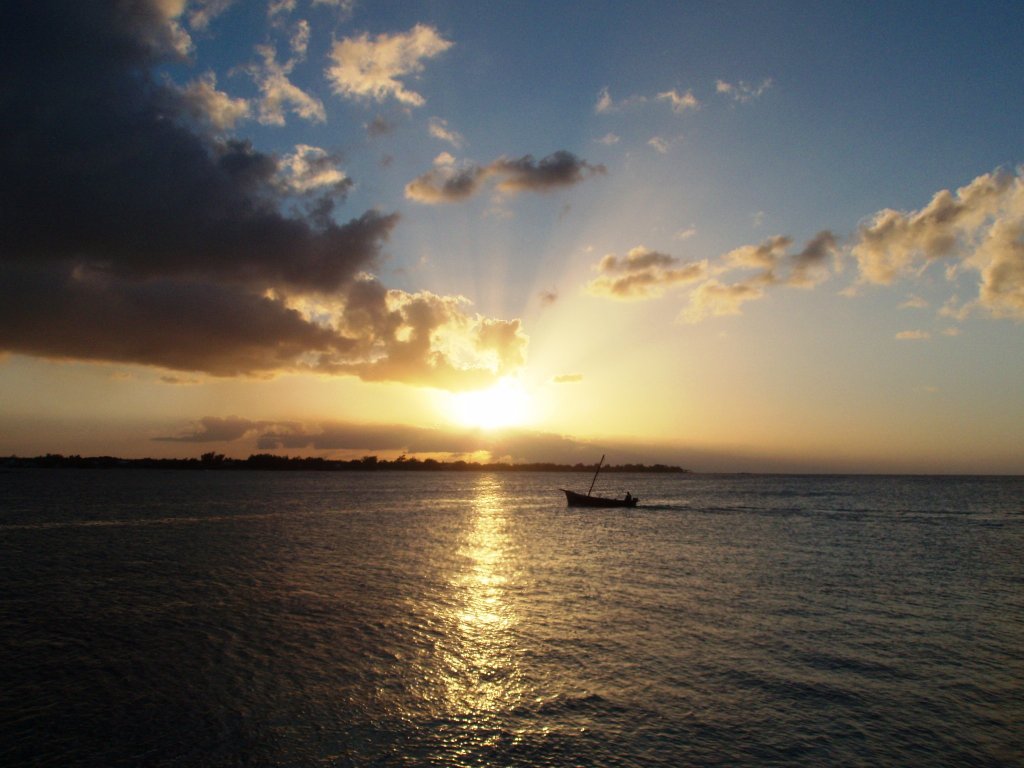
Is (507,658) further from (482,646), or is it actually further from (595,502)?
(595,502)

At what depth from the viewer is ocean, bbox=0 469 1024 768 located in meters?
15.6

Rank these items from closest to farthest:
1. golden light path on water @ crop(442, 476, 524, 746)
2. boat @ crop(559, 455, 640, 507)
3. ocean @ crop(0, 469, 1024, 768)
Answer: ocean @ crop(0, 469, 1024, 768), golden light path on water @ crop(442, 476, 524, 746), boat @ crop(559, 455, 640, 507)

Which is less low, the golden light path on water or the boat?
the golden light path on water

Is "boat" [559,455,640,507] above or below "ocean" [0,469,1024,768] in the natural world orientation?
below

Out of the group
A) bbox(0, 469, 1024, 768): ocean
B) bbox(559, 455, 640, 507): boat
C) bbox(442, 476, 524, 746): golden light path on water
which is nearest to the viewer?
bbox(0, 469, 1024, 768): ocean

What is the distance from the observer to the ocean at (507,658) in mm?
15570

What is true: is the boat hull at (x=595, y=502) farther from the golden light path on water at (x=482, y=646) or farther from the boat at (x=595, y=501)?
the golden light path on water at (x=482, y=646)

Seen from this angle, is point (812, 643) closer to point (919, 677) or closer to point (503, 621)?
point (919, 677)

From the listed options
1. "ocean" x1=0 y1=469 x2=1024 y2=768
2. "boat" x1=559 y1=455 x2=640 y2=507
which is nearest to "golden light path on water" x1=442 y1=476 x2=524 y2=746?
"ocean" x1=0 y1=469 x2=1024 y2=768

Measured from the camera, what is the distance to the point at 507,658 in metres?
22.1

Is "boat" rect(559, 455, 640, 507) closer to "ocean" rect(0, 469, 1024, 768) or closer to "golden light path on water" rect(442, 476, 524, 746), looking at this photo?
"ocean" rect(0, 469, 1024, 768)

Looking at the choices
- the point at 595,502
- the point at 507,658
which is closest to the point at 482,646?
the point at 507,658

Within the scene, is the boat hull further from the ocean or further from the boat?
the ocean

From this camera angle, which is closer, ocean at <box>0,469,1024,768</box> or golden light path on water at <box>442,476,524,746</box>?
ocean at <box>0,469,1024,768</box>
